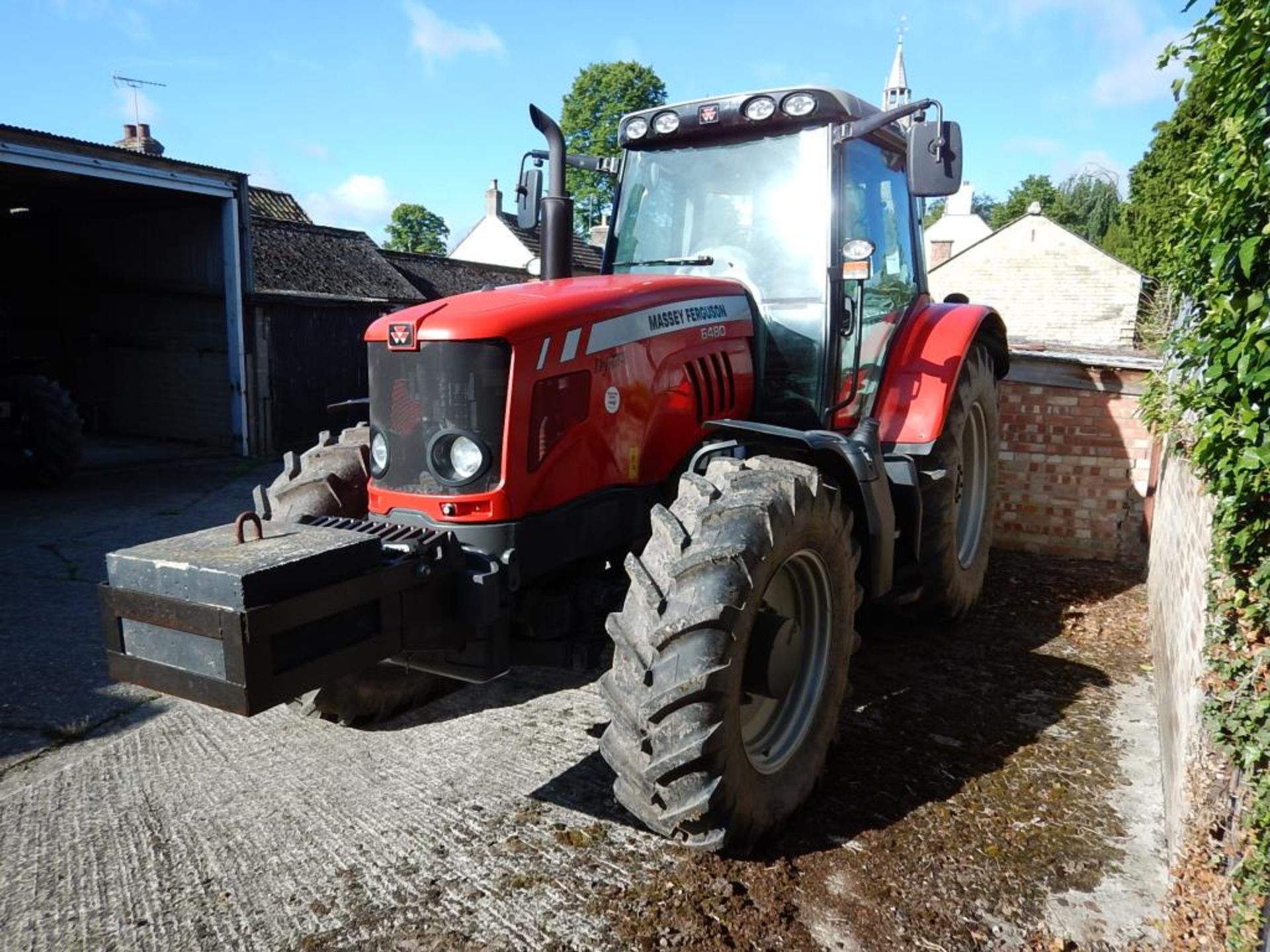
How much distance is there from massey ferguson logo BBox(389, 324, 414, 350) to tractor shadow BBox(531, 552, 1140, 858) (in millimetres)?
1552

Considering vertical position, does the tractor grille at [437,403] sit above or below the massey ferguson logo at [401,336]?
below

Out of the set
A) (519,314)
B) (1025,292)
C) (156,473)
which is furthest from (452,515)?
(1025,292)

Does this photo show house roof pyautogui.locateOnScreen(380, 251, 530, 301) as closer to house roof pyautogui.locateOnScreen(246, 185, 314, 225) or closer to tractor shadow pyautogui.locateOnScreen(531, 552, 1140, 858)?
house roof pyautogui.locateOnScreen(246, 185, 314, 225)

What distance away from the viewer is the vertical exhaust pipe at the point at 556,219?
11.8 ft

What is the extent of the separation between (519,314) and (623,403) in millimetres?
513

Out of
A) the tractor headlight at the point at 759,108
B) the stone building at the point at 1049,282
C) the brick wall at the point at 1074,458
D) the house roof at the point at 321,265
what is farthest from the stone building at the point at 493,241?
the tractor headlight at the point at 759,108

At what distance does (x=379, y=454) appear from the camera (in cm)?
305

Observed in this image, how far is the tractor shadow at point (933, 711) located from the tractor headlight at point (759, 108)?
2248mm

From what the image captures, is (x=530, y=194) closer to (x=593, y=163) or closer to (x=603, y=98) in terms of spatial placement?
(x=593, y=163)

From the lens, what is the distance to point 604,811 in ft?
10.0

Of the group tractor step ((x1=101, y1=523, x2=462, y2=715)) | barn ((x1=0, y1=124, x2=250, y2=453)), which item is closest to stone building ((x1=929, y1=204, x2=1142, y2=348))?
barn ((x1=0, y1=124, x2=250, y2=453))

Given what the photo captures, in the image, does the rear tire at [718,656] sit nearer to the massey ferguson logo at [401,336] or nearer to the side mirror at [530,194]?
the massey ferguson logo at [401,336]

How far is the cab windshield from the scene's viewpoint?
380cm

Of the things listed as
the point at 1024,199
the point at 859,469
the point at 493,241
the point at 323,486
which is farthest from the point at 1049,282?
the point at 1024,199
